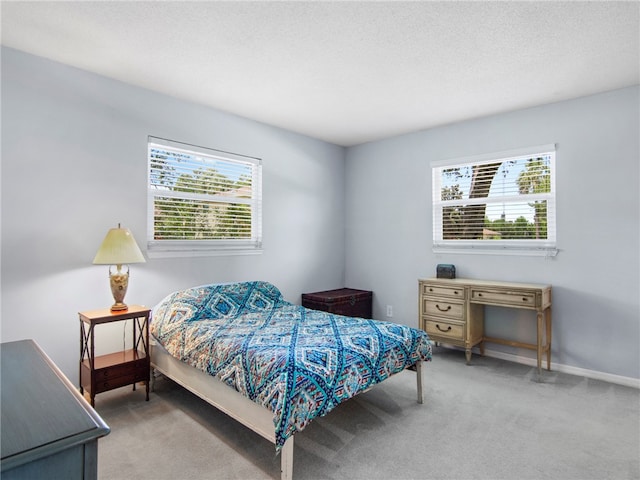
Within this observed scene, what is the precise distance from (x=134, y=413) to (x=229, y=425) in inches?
28.4

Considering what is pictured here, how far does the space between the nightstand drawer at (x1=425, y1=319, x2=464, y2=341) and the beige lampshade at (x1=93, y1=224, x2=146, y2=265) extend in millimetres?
2781

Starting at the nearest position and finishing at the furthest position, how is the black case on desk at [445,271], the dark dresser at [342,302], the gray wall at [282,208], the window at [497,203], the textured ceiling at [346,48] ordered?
the textured ceiling at [346,48]
the gray wall at [282,208]
the window at [497,203]
the black case on desk at [445,271]
the dark dresser at [342,302]

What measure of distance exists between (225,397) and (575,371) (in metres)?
3.11

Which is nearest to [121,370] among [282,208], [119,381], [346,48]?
[119,381]

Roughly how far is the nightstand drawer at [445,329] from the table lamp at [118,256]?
9.07 ft

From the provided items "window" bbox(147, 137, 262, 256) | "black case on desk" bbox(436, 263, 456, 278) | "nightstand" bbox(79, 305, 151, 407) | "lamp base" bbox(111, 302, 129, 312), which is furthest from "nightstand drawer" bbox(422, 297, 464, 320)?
"lamp base" bbox(111, 302, 129, 312)

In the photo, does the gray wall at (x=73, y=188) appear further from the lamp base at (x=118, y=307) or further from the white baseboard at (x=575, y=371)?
the white baseboard at (x=575, y=371)

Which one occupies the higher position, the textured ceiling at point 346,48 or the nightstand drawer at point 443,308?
the textured ceiling at point 346,48

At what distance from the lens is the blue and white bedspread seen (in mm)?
1845

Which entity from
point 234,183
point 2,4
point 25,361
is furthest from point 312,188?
point 25,361

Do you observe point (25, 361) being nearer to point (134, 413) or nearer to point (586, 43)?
point (134, 413)

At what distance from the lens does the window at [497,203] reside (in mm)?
3580

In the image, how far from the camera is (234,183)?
390 centimetres

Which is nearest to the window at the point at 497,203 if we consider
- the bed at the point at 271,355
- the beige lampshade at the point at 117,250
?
the bed at the point at 271,355
